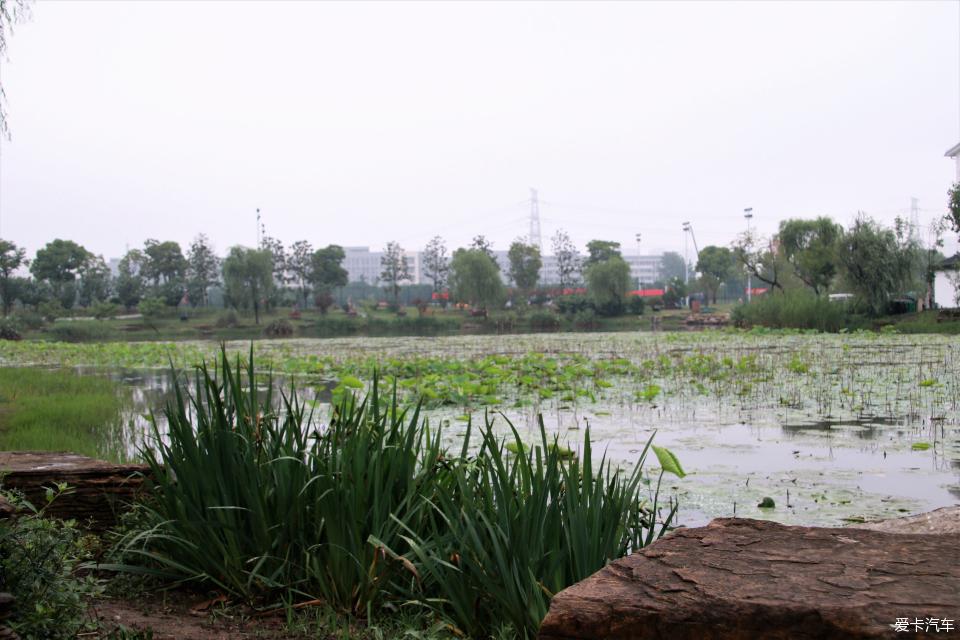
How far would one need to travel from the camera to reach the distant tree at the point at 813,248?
3019 cm

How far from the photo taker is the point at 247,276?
147ft

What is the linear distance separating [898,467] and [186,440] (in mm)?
4256

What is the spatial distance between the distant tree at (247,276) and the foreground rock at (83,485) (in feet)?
138

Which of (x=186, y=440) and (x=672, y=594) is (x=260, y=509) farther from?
(x=672, y=594)

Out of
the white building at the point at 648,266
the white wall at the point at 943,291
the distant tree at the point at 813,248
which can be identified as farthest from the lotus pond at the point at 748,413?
the white building at the point at 648,266

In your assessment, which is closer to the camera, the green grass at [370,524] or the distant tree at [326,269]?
the green grass at [370,524]

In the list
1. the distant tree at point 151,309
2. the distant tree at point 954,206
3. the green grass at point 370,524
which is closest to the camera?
the green grass at point 370,524

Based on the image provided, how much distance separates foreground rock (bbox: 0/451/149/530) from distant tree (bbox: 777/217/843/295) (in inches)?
1007

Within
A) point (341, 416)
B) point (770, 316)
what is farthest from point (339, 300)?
point (341, 416)

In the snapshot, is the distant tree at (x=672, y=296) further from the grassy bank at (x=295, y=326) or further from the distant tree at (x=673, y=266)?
the distant tree at (x=673, y=266)

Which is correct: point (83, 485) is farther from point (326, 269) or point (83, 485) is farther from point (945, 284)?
point (326, 269)

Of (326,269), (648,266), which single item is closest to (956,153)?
(326,269)

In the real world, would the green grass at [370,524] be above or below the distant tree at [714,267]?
below

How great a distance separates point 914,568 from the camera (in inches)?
66.0
